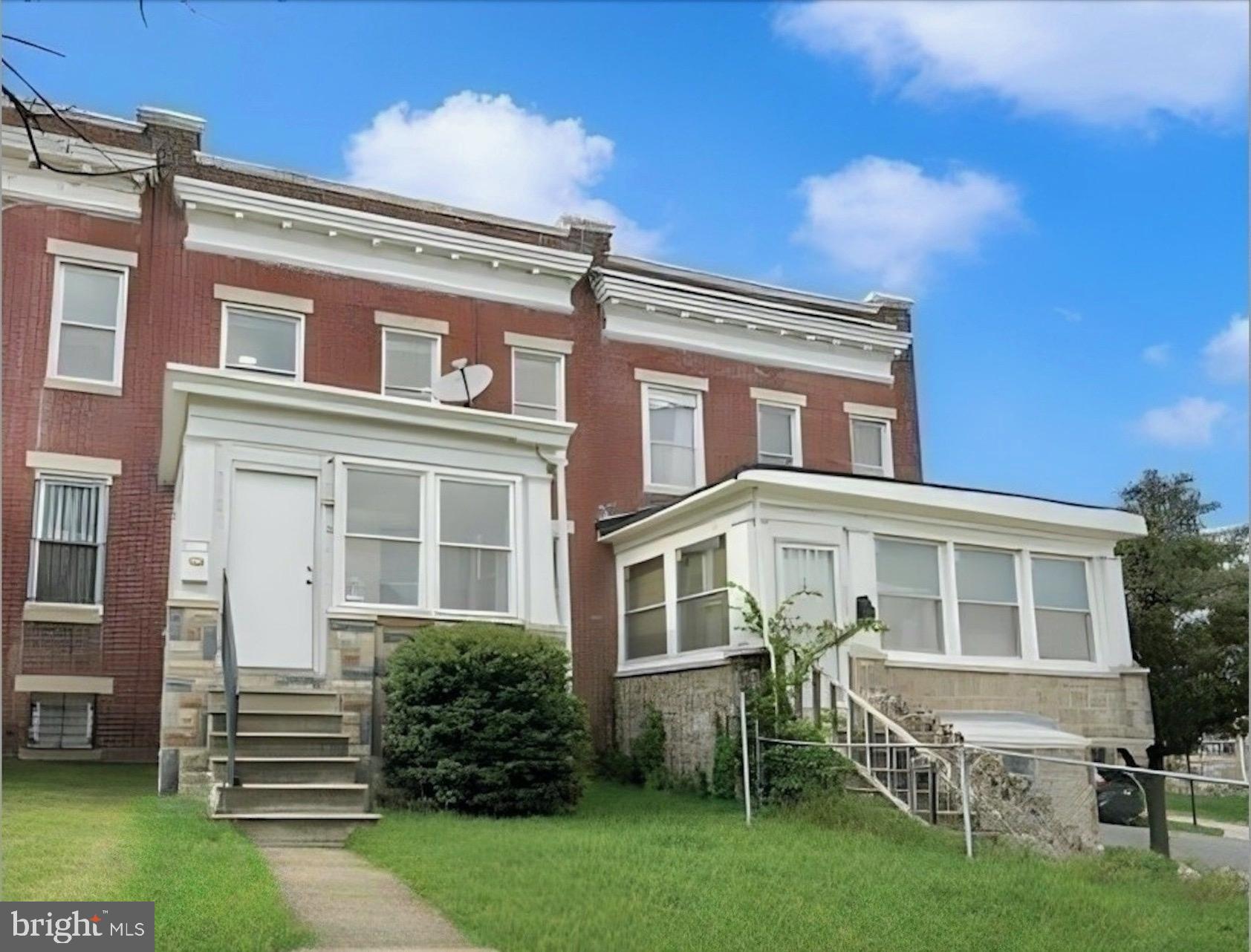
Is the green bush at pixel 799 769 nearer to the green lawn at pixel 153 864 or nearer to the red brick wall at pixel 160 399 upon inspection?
the red brick wall at pixel 160 399

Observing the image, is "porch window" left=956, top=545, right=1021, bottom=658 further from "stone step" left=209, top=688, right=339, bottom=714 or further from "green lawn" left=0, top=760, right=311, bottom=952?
"green lawn" left=0, top=760, right=311, bottom=952

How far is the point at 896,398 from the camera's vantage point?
22078 mm

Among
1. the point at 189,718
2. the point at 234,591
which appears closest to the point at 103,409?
the point at 234,591

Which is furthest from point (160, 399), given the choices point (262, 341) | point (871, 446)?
point (871, 446)

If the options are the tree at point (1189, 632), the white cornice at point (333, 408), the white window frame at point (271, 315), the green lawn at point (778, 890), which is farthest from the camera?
the tree at point (1189, 632)

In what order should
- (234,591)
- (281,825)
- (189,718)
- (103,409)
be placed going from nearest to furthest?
(281,825), (189,718), (234,591), (103,409)

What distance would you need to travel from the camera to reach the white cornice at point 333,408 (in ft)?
41.2

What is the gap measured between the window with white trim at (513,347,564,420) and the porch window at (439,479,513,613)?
16.4 feet

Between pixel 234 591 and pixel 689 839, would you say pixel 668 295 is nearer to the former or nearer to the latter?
pixel 234 591

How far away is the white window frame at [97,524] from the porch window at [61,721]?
3.71 feet

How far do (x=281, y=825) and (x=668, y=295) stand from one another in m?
12.2

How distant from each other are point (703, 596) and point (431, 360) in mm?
5572

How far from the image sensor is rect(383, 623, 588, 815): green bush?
443 inches

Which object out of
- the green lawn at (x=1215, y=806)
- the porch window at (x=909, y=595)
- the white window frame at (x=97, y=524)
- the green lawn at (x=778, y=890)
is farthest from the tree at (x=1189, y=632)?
the white window frame at (x=97, y=524)
